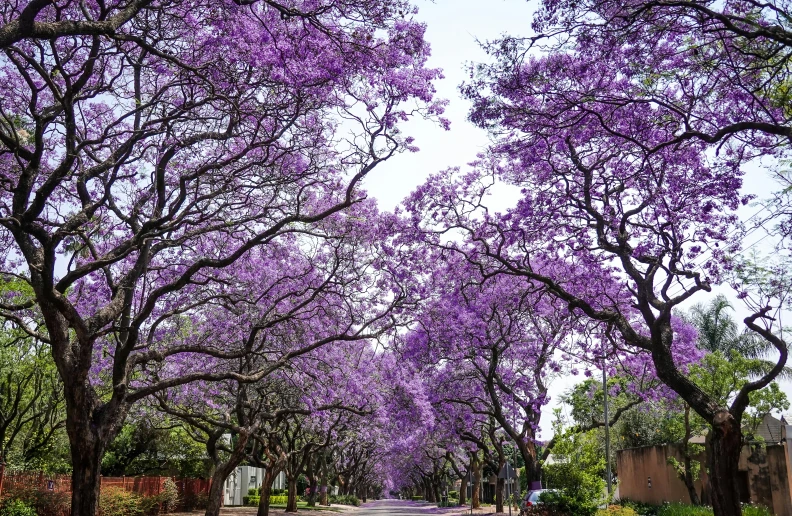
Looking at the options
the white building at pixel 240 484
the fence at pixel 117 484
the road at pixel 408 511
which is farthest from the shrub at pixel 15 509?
the white building at pixel 240 484

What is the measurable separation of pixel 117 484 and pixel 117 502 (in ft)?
9.82

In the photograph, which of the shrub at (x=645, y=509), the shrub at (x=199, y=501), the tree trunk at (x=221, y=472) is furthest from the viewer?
the shrub at (x=199, y=501)

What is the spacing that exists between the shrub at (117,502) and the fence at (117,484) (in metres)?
0.75

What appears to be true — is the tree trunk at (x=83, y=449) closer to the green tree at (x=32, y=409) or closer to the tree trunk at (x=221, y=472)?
the tree trunk at (x=221, y=472)

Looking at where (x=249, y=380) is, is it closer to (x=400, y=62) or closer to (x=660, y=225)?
(x=400, y=62)

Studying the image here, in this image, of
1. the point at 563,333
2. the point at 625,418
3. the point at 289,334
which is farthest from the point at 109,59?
the point at 625,418

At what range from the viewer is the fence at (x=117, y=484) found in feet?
58.1

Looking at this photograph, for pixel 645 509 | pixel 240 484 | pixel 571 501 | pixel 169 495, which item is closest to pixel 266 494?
pixel 169 495

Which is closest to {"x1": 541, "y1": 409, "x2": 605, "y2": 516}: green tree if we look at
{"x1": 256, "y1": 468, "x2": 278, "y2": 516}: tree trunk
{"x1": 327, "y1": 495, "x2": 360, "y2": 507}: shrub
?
{"x1": 256, "y1": 468, "x2": 278, "y2": 516}: tree trunk

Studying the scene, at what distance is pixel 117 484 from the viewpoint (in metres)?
23.6

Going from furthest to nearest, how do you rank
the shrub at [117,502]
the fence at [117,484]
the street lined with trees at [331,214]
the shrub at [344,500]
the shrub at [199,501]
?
the shrub at [344,500] < the shrub at [199,501] < the shrub at [117,502] < the fence at [117,484] < the street lined with trees at [331,214]

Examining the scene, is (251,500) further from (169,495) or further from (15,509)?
(15,509)

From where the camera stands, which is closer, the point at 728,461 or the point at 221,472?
the point at 728,461

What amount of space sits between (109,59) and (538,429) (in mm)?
15789
